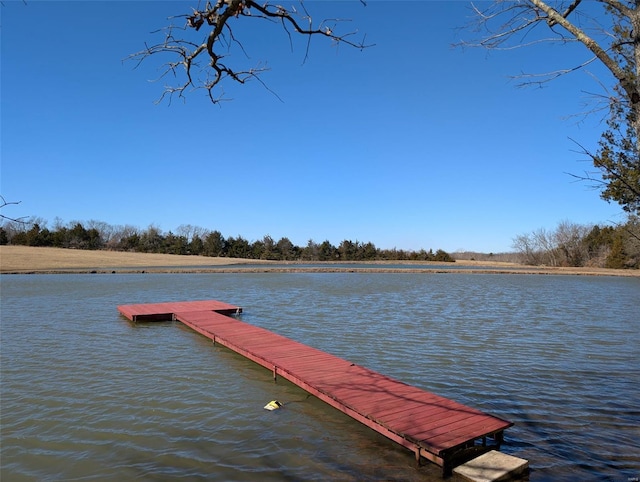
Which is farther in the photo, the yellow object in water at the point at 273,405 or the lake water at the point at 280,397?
the yellow object in water at the point at 273,405

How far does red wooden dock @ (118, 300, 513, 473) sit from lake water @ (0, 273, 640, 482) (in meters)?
0.25

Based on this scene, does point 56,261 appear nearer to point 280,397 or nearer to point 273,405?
point 280,397

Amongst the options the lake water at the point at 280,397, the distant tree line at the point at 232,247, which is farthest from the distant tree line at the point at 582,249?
the lake water at the point at 280,397

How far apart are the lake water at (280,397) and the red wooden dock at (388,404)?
9.9 inches

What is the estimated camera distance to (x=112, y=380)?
24.0 ft

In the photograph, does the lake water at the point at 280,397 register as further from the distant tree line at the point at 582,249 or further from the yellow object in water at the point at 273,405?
Answer: the distant tree line at the point at 582,249

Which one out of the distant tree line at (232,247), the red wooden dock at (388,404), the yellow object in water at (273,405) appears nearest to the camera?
the red wooden dock at (388,404)

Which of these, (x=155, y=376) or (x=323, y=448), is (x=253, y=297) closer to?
(x=155, y=376)

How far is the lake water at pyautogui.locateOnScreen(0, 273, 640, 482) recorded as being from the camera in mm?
4566

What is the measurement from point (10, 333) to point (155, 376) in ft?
20.0

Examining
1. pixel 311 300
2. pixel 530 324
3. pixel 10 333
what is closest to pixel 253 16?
pixel 10 333

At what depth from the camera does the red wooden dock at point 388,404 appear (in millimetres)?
4516

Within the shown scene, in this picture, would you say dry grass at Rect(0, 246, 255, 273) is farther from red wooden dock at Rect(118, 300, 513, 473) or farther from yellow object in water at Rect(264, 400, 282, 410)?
yellow object in water at Rect(264, 400, 282, 410)

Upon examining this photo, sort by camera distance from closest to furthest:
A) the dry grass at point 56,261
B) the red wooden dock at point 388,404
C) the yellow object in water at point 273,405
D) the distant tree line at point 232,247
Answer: the red wooden dock at point 388,404 → the yellow object in water at point 273,405 → the dry grass at point 56,261 → the distant tree line at point 232,247
